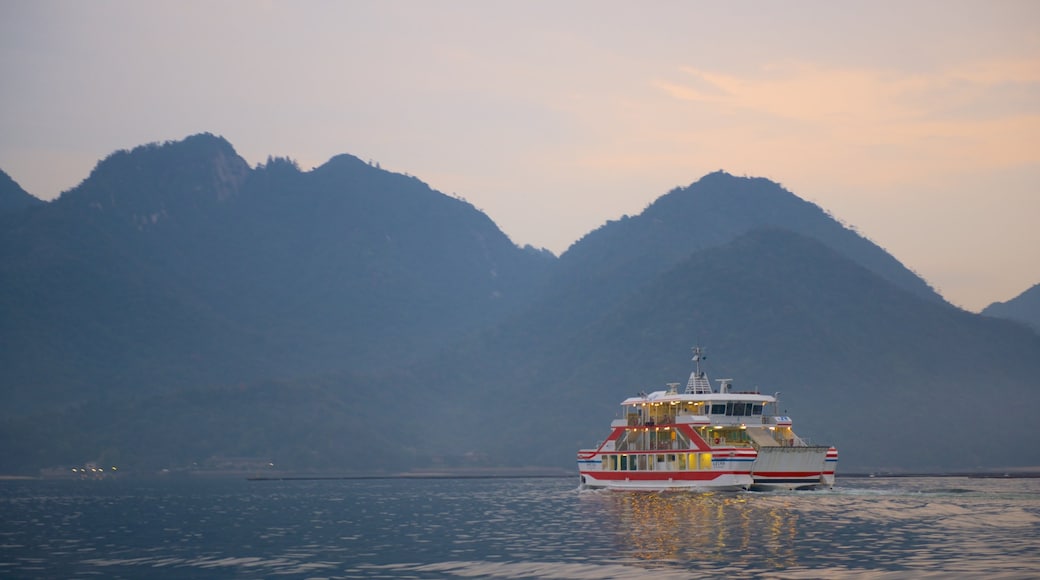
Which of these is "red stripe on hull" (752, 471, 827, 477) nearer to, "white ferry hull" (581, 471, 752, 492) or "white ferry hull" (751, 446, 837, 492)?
"white ferry hull" (751, 446, 837, 492)

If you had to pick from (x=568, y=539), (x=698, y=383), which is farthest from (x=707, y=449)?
(x=568, y=539)

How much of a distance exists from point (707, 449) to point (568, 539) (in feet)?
128

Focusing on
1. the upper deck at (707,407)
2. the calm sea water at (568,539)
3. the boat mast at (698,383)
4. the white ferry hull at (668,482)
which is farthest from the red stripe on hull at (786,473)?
the boat mast at (698,383)

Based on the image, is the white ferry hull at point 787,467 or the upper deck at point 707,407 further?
the upper deck at point 707,407

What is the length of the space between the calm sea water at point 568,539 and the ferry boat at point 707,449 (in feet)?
6.60

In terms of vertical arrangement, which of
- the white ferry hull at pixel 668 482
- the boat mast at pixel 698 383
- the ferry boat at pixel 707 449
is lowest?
the white ferry hull at pixel 668 482

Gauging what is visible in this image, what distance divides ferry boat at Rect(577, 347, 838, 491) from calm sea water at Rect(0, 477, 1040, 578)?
201 cm

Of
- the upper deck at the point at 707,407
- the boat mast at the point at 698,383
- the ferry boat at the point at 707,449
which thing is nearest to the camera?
the ferry boat at the point at 707,449

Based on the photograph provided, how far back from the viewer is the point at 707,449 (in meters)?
110

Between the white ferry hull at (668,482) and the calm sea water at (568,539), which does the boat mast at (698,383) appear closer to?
the white ferry hull at (668,482)

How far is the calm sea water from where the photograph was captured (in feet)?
193

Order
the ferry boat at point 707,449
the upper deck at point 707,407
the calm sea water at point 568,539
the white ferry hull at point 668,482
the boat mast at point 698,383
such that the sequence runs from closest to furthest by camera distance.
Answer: the calm sea water at point 568,539 < the ferry boat at point 707,449 < the white ferry hull at point 668,482 < the upper deck at point 707,407 < the boat mast at point 698,383

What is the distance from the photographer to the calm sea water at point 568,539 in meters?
58.7

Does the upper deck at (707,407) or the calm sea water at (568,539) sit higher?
the upper deck at (707,407)
